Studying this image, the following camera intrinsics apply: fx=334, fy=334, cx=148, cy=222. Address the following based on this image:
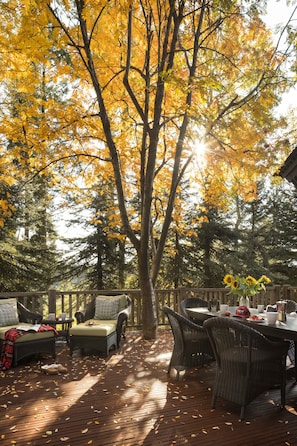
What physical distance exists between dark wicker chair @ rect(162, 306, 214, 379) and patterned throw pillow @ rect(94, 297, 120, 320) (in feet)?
6.58

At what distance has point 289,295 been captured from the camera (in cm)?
733

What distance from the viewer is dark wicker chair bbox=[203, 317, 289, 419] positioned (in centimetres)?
287

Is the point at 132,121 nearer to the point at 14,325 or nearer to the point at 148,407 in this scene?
the point at 14,325

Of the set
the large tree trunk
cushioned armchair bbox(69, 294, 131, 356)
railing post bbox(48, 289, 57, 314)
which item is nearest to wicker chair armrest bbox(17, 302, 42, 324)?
cushioned armchair bbox(69, 294, 131, 356)

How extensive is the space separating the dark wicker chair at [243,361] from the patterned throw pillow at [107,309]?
2.88m

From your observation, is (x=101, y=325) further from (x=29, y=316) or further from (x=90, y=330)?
(x=29, y=316)

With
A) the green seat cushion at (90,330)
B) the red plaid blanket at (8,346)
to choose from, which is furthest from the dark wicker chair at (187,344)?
the red plaid blanket at (8,346)

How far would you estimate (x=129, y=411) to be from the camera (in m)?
3.06

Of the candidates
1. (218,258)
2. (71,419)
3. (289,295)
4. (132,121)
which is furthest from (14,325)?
(218,258)

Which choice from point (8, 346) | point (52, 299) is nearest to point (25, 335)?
point (8, 346)

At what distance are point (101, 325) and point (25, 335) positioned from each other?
3.63 feet

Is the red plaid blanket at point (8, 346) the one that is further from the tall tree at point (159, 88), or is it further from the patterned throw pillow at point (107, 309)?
the tall tree at point (159, 88)

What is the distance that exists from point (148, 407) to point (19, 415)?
3.84 feet

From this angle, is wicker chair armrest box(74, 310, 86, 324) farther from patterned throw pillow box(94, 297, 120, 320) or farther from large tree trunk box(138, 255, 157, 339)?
large tree trunk box(138, 255, 157, 339)
